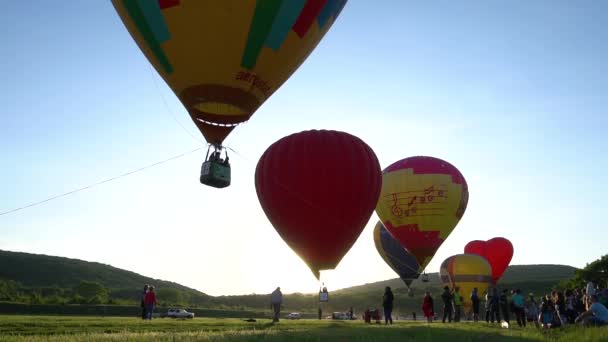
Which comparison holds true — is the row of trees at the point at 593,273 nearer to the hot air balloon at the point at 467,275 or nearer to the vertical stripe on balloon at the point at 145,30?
the hot air balloon at the point at 467,275

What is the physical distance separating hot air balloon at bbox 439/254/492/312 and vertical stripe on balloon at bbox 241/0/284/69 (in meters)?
20.0

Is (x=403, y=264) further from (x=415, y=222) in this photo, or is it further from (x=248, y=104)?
(x=248, y=104)

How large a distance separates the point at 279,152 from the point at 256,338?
10292 mm

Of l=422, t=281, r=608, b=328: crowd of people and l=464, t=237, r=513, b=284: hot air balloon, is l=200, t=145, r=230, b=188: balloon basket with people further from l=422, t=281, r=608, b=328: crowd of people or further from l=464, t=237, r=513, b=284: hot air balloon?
l=464, t=237, r=513, b=284: hot air balloon

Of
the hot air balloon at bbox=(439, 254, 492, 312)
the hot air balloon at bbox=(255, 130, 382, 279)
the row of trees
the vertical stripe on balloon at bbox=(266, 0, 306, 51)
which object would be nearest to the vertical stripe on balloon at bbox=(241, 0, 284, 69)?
the vertical stripe on balloon at bbox=(266, 0, 306, 51)

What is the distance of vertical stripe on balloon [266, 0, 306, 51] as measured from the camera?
56.6 ft

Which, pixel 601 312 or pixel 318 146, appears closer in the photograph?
pixel 601 312

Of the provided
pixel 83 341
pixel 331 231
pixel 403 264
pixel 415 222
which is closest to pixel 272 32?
pixel 331 231

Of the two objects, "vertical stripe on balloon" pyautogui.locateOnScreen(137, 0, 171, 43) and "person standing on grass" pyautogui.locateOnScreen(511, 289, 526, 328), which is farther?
"person standing on grass" pyautogui.locateOnScreen(511, 289, 526, 328)

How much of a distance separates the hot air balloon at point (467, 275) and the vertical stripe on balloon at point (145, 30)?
2134 centimetres

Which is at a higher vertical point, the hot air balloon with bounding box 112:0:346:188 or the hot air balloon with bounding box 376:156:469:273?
the hot air balloon with bounding box 112:0:346:188

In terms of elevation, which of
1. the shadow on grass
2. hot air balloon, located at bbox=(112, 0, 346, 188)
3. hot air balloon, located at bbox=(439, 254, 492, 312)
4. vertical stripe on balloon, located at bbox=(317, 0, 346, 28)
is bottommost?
the shadow on grass

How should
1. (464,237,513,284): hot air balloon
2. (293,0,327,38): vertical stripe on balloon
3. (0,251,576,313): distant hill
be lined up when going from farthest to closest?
(0,251,576,313): distant hill → (464,237,513,284): hot air balloon → (293,0,327,38): vertical stripe on balloon

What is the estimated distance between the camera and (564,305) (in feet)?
60.5
